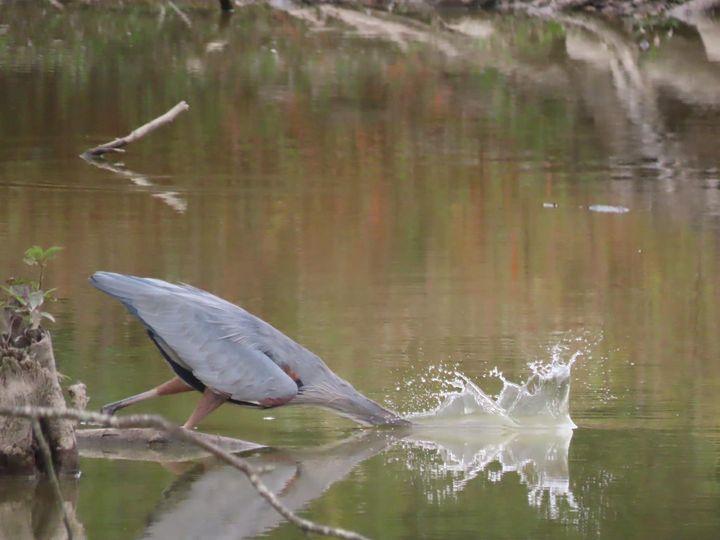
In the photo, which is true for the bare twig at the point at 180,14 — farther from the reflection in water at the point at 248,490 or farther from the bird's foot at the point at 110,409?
the reflection in water at the point at 248,490

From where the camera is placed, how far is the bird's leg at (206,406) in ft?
24.2

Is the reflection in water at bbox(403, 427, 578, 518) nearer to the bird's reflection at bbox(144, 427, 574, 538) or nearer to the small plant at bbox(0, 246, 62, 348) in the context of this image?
the bird's reflection at bbox(144, 427, 574, 538)

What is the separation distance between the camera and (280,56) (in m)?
24.9

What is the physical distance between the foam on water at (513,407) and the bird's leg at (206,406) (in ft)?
3.42

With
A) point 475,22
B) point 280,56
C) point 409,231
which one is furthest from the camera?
point 475,22

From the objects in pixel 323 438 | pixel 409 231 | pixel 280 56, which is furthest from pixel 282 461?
pixel 280 56

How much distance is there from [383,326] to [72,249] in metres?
2.63

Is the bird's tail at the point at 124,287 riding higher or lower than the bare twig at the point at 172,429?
lower

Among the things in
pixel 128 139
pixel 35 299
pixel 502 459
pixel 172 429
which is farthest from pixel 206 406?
pixel 128 139

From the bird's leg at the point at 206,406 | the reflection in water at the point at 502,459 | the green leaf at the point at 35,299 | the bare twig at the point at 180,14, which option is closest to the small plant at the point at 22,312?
the green leaf at the point at 35,299

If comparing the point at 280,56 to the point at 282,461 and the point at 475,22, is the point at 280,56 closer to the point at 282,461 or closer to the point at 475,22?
the point at 475,22

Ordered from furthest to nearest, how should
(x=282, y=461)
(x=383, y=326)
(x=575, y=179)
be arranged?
(x=575, y=179)
(x=383, y=326)
(x=282, y=461)

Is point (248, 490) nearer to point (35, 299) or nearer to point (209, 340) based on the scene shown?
point (209, 340)

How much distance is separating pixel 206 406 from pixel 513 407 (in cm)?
149
